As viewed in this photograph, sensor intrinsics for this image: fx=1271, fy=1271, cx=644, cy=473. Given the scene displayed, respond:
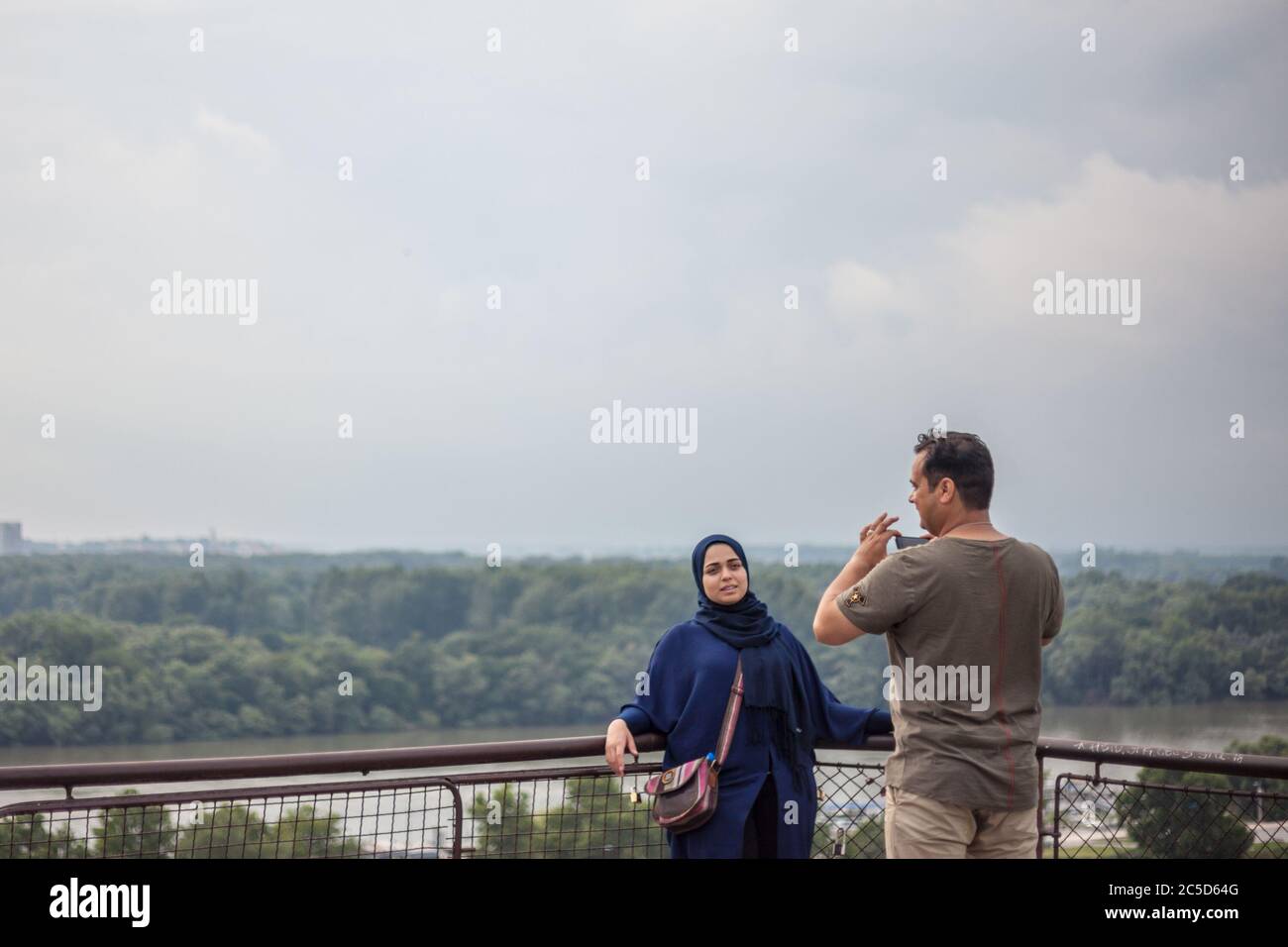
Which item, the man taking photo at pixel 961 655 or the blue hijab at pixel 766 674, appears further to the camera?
the blue hijab at pixel 766 674

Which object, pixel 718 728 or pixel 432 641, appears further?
pixel 432 641

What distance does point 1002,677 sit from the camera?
2.76 metres

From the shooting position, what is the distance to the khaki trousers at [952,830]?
9.10ft

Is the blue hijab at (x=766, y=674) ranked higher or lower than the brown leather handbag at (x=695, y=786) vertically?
higher

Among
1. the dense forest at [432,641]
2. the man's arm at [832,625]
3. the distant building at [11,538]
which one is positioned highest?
the man's arm at [832,625]

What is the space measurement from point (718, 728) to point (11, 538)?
274 feet

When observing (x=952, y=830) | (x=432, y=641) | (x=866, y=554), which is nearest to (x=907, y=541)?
(x=866, y=554)

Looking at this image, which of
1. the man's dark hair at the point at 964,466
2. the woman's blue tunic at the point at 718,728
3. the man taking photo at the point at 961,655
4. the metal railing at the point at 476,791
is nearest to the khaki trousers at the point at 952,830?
the man taking photo at the point at 961,655

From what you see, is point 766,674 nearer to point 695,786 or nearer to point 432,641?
point 695,786

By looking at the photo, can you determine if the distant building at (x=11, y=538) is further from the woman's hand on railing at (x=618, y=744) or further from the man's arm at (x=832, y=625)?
the man's arm at (x=832, y=625)

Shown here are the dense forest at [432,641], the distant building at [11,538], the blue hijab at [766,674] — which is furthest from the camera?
the distant building at [11,538]

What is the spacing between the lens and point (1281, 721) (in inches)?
2010
